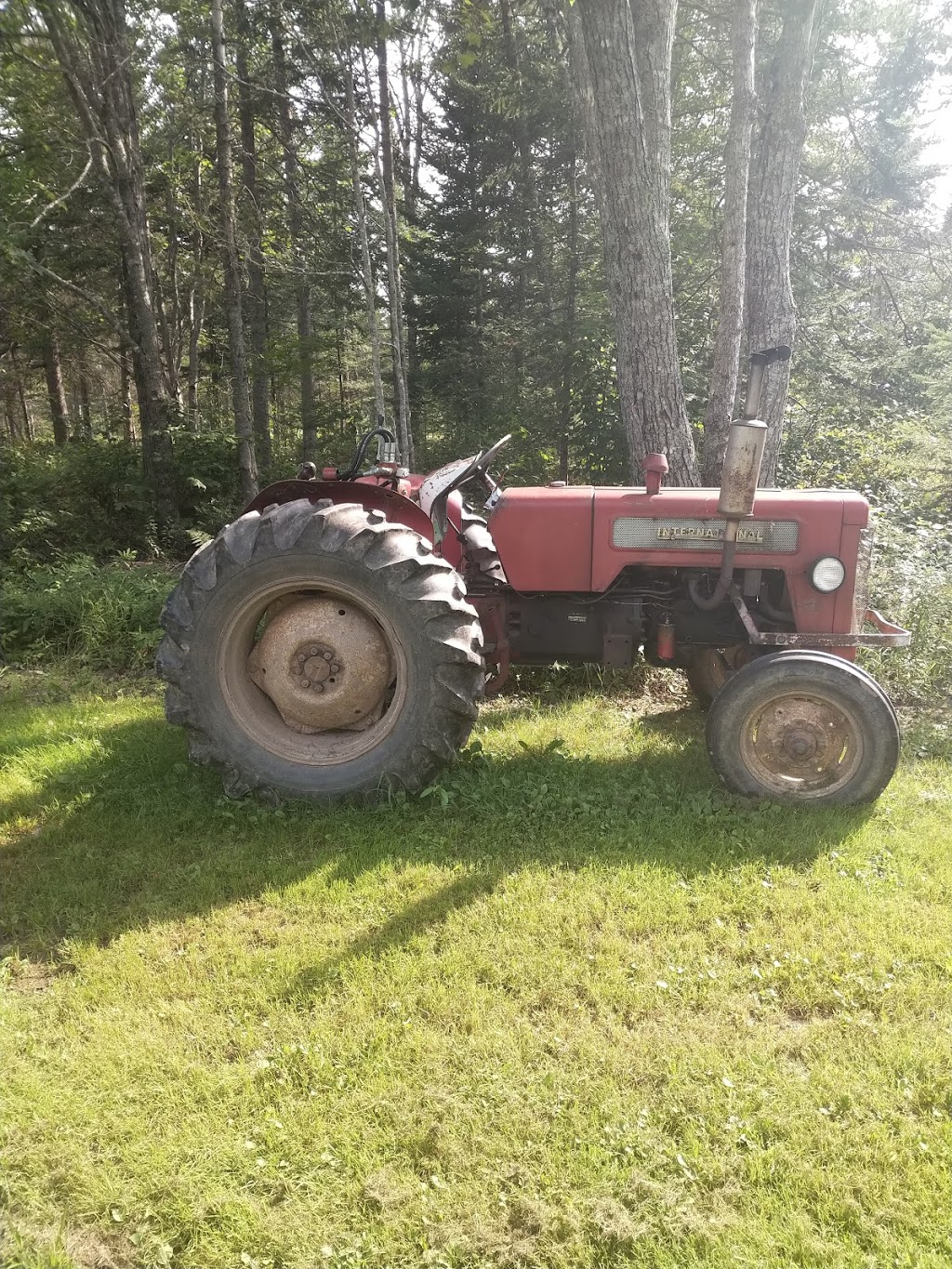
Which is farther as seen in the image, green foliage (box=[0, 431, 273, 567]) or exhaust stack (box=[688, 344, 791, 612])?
green foliage (box=[0, 431, 273, 567])

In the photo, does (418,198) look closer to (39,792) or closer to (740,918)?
(39,792)

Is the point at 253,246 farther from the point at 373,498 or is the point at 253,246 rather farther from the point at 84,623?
the point at 373,498

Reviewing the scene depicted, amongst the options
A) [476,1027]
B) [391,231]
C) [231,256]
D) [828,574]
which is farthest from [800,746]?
[391,231]

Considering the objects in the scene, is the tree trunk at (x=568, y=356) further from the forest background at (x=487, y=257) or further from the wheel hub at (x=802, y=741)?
the wheel hub at (x=802, y=741)

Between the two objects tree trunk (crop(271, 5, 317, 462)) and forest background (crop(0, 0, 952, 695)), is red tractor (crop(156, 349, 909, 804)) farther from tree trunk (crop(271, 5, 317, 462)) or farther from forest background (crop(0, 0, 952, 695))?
tree trunk (crop(271, 5, 317, 462))

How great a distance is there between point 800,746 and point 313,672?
7.02 feet

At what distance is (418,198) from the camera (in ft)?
47.8

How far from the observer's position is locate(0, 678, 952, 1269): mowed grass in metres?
1.61

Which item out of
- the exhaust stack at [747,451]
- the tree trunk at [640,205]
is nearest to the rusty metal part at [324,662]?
the exhaust stack at [747,451]

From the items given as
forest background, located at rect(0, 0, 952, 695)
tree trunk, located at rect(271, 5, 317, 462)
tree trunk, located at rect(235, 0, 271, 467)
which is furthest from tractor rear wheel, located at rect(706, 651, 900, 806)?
tree trunk, located at rect(235, 0, 271, 467)

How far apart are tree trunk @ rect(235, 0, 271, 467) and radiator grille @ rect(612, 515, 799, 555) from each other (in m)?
8.15

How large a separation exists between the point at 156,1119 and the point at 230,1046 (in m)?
0.26

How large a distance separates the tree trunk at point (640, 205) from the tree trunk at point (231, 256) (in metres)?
4.10

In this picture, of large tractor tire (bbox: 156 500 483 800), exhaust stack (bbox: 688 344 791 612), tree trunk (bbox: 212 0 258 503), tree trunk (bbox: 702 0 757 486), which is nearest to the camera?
exhaust stack (bbox: 688 344 791 612)
